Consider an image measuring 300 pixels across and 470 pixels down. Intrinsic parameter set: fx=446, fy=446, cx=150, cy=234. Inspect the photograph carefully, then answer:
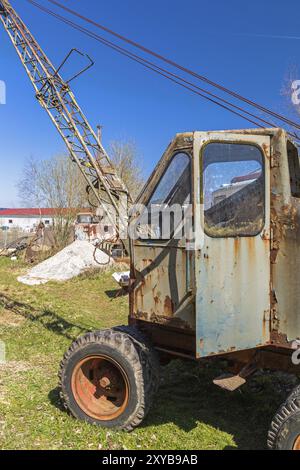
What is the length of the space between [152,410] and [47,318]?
4547mm

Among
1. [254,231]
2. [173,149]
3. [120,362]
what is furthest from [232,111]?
[120,362]

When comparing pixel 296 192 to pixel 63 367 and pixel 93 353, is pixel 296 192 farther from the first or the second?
pixel 63 367

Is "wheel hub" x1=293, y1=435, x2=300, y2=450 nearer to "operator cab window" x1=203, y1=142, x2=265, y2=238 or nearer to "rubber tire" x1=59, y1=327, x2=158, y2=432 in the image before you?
"rubber tire" x1=59, y1=327, x2=158, y2=432

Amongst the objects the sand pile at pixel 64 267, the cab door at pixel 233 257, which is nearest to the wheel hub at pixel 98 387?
the cab door at pixel 233 257

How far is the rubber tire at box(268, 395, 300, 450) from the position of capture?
304 centimetres

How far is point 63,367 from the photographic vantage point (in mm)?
4047

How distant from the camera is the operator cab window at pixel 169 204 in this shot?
3.52m

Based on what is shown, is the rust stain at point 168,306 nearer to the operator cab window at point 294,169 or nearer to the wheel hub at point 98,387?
the wheel hub at point 98,387

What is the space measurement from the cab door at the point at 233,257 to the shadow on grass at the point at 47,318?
418 centimetres

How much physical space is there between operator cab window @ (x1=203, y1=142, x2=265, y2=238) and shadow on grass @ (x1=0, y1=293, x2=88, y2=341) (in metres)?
4.34

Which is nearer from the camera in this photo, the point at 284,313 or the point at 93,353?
the point at 284,313

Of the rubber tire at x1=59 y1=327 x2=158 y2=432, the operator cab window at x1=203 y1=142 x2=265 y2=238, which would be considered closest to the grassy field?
the rubber tire at x1=59 y1=327 x2=158 y2=432

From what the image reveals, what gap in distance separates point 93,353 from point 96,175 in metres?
6.67

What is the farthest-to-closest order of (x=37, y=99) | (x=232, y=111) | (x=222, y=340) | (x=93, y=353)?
1. (x=37, y=99)
2. (x=232, y=111)
3. (x=93, y=353)
4. (x=222, y=340)
